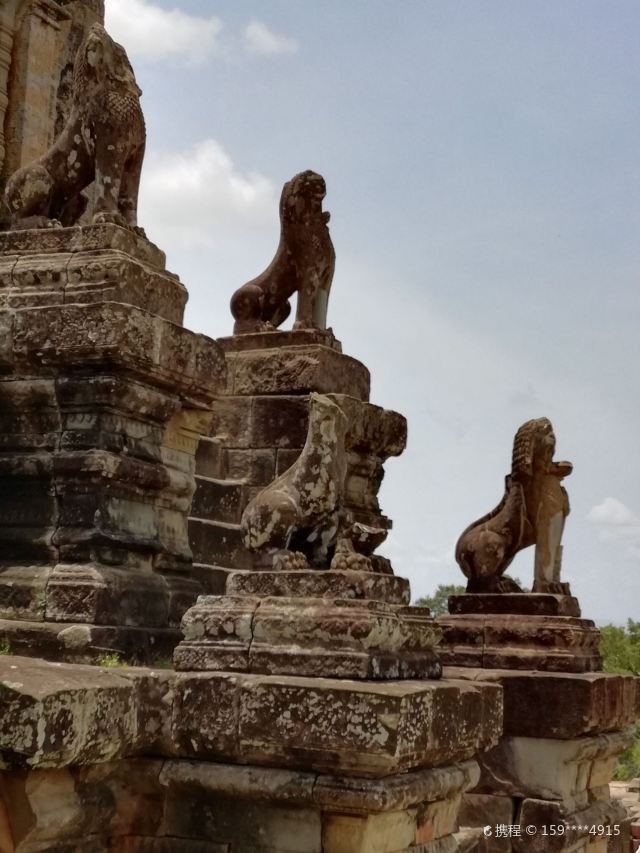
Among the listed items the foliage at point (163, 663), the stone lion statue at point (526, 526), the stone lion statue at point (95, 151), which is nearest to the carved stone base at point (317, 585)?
the foliage at point (163, 663)

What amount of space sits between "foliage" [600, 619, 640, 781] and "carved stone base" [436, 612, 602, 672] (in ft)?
52.0

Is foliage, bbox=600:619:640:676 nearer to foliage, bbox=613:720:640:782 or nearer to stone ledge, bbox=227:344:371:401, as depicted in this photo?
foliage, bbox=613:720:640:782

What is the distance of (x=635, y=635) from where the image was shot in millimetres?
39875

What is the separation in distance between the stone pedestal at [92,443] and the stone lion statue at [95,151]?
44 cm

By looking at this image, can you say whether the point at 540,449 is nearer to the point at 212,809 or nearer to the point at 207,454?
the point at 207,454

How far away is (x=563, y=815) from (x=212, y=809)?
345 centimetres

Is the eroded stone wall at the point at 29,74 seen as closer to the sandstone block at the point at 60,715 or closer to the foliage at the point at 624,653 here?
the sandstone block at the point at 60,715

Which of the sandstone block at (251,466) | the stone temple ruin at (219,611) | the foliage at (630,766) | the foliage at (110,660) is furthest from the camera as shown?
the foliage at (630,766)

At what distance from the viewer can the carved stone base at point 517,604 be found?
8.09 metres

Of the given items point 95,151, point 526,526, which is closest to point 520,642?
point 526,526

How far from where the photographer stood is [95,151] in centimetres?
651

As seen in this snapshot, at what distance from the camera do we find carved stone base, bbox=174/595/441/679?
475 cm

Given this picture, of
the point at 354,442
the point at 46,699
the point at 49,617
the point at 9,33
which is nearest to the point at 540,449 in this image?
the point at 354,442

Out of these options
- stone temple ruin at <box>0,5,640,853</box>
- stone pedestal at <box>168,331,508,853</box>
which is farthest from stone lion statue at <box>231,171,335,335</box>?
stone pedestal at <box>168,331,508,853</box>
